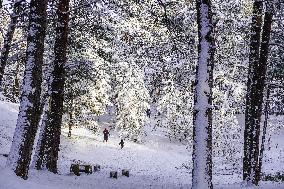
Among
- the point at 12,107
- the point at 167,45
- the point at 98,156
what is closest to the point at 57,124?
the point at 167,45

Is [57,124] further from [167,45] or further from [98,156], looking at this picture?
[98,156]

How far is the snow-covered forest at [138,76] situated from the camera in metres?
9.88

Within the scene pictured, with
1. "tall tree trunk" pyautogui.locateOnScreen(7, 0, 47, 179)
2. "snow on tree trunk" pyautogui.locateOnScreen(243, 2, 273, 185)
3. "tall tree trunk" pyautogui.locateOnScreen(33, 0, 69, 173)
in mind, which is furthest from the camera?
"tall tree trunk" pyautogui.locateOnScreen(33, 0, 69, 173)

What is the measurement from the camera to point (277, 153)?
39.8 m

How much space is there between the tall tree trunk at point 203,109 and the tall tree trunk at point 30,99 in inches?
137

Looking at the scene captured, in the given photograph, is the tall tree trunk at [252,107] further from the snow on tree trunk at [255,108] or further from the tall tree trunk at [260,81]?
the tall tree trunk at [260,81]

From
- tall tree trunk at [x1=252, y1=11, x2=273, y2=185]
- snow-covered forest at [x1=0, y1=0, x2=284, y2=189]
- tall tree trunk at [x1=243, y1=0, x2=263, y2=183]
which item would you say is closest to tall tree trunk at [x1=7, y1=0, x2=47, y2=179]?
snow-covered forest at [x1=0, y1=0, x2=284, y2=189]

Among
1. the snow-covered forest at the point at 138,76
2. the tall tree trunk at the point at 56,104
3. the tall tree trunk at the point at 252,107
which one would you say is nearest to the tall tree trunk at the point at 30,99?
the snow-covered forest at the point at 138,76

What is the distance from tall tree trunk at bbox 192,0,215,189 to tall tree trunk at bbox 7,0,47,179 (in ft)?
11.4

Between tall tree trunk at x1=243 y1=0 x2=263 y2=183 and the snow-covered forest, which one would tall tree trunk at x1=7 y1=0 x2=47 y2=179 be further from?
tall tree trunk at x1=243 y1=0 x2=263 y2=183

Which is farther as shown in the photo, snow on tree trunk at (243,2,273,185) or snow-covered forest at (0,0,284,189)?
snow on tree trunk at (243,2,273,185)

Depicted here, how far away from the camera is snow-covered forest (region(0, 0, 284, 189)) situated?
9.88 metres

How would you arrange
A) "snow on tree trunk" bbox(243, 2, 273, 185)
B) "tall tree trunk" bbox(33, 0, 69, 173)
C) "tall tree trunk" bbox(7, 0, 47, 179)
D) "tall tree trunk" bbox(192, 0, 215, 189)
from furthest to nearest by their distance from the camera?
"tall tree trunk" bbox(33, 0, 69, 173) → "snow on tree trunk" bbox(243, 2, 273, 185) → "tall tree trunk" bbox(192, 0, 215, 189) → "tall tree trunk" bbox(7, 0, 47, 179)

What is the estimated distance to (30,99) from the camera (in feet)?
31.6
